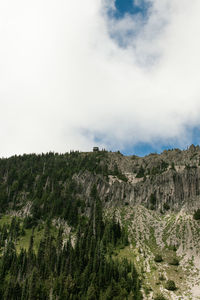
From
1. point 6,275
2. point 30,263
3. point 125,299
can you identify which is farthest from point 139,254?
point 6,275

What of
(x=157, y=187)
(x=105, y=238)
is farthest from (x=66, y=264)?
(x=157, y=187)

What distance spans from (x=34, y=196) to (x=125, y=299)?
12358 cm

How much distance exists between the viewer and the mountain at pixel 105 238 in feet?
305

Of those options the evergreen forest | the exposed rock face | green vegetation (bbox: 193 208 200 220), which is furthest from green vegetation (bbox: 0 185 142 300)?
green vegetation (bbox: 193 208 200 220)

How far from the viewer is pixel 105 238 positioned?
12606cm

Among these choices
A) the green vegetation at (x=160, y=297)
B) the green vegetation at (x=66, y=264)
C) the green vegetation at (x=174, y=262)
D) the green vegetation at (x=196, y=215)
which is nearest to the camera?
the green vegetation at (x=160, y=297)

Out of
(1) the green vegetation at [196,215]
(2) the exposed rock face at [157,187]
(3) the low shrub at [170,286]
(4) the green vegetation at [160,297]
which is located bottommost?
(4) the green vegetation at [160,297]

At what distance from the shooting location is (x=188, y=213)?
131 meters

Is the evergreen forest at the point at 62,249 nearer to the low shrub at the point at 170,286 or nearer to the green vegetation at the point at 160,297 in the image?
the green vegetation at the point at 160,297

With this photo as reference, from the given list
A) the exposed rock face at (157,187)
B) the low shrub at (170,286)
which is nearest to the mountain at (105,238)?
the low shrub at (170,286)

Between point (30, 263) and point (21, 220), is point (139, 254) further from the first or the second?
point (21, 220)

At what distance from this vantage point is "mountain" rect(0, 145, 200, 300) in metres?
92.8

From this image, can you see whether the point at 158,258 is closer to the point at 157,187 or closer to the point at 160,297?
the point at 160,297

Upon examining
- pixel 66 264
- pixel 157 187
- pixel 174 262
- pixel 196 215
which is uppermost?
pixel 157 187
